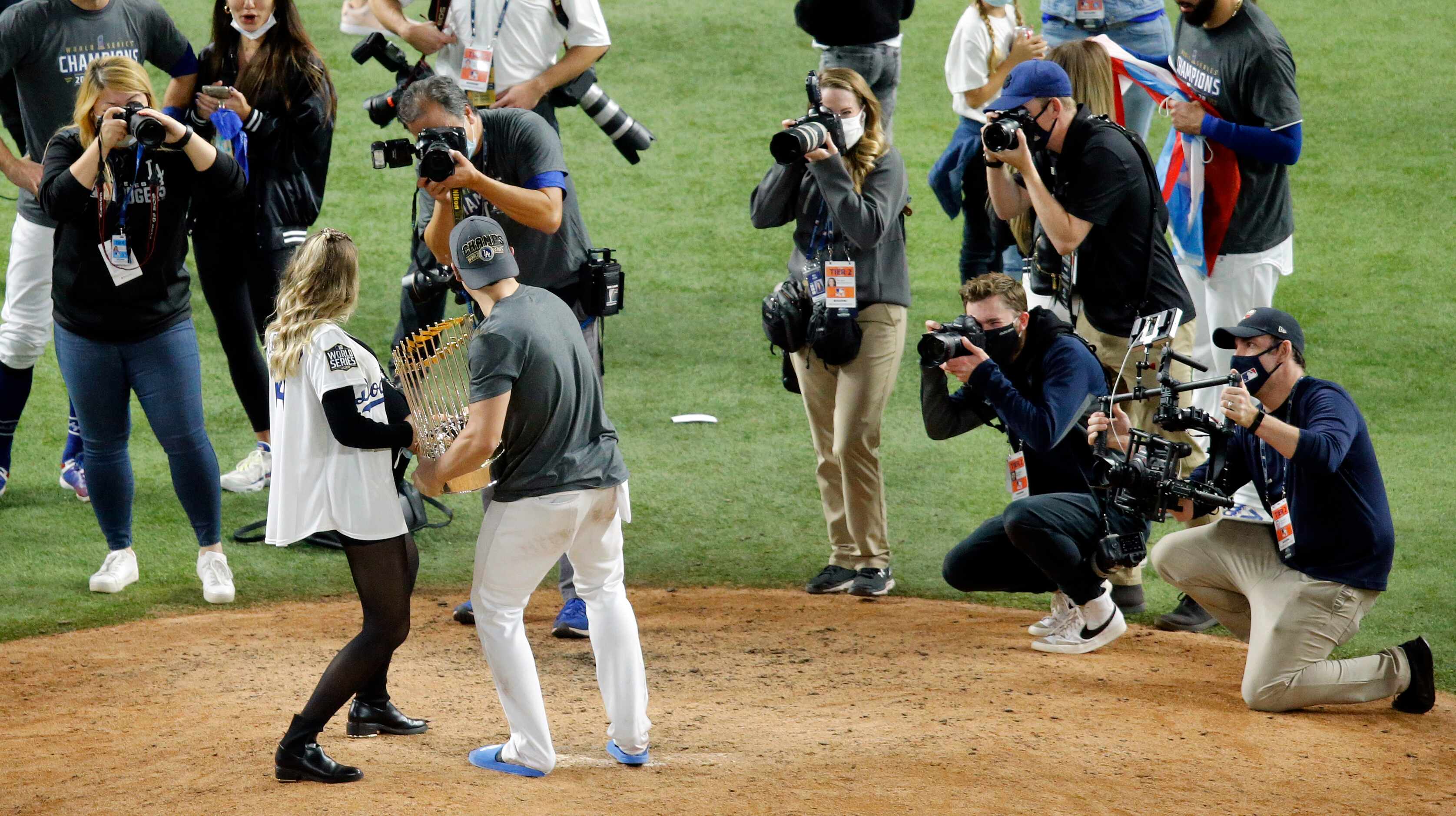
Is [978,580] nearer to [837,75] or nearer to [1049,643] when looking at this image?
[1049,643]

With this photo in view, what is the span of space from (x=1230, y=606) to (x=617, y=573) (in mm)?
2309

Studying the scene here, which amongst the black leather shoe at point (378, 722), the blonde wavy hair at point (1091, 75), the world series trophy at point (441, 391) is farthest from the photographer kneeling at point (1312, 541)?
the black leather shoe at point (378, 722)

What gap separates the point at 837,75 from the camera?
592 cm

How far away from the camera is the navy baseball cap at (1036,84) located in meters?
5.61

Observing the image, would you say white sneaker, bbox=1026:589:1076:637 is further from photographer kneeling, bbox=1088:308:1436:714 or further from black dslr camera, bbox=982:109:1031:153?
black dslr camera, bbox=982:109:1031:153

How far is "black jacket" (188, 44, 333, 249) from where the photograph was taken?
6754mm

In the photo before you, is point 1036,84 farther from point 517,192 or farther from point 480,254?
point 480,254

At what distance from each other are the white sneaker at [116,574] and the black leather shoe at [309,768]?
2366 millimetres

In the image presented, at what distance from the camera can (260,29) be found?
6680 mm

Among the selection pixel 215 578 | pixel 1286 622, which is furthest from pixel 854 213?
pixel 215 578

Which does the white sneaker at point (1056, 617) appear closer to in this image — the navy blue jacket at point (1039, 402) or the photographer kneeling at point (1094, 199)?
the navy blue jacket at point (1039, 402)

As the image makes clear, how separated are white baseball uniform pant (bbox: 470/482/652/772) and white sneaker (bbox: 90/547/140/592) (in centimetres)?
255

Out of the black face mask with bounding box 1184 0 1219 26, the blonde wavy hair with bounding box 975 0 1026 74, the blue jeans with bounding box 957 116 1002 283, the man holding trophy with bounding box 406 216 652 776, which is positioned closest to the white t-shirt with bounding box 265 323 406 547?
the man holding trophy with bounding box 406 216 652 776

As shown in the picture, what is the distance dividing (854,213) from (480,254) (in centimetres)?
198
